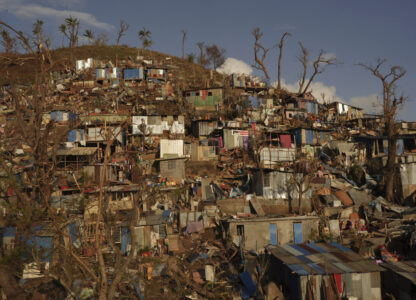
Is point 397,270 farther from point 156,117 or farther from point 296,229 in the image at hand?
point 156,117

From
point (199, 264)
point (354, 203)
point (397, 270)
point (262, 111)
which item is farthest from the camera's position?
point (262, 111)

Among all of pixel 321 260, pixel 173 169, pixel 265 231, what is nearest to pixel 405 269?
pixel 321 260

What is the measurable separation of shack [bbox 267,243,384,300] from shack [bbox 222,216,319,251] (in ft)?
10.8

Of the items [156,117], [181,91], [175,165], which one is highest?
[181,91]

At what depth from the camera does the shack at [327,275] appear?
13.3 meters

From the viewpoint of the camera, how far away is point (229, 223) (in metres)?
18.9

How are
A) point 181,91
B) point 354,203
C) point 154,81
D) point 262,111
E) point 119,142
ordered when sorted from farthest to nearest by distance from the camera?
1. point 154,81
2. point 181,91
3. point 262,111
4. point 119,142
5. point 354,203

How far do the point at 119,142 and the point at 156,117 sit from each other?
15.0 feet

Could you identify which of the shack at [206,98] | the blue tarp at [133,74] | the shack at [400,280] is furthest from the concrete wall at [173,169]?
the blue tarp at [133,74]

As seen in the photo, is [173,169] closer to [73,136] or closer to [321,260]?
[73,136]

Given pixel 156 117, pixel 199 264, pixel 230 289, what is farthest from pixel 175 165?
pixel 230 289

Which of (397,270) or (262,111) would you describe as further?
(262,111)

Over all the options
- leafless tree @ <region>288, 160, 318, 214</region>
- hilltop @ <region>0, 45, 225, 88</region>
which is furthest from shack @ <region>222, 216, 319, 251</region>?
hilltop @ <region>0, 45, 225, 88</region>

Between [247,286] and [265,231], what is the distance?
15.7 ft
